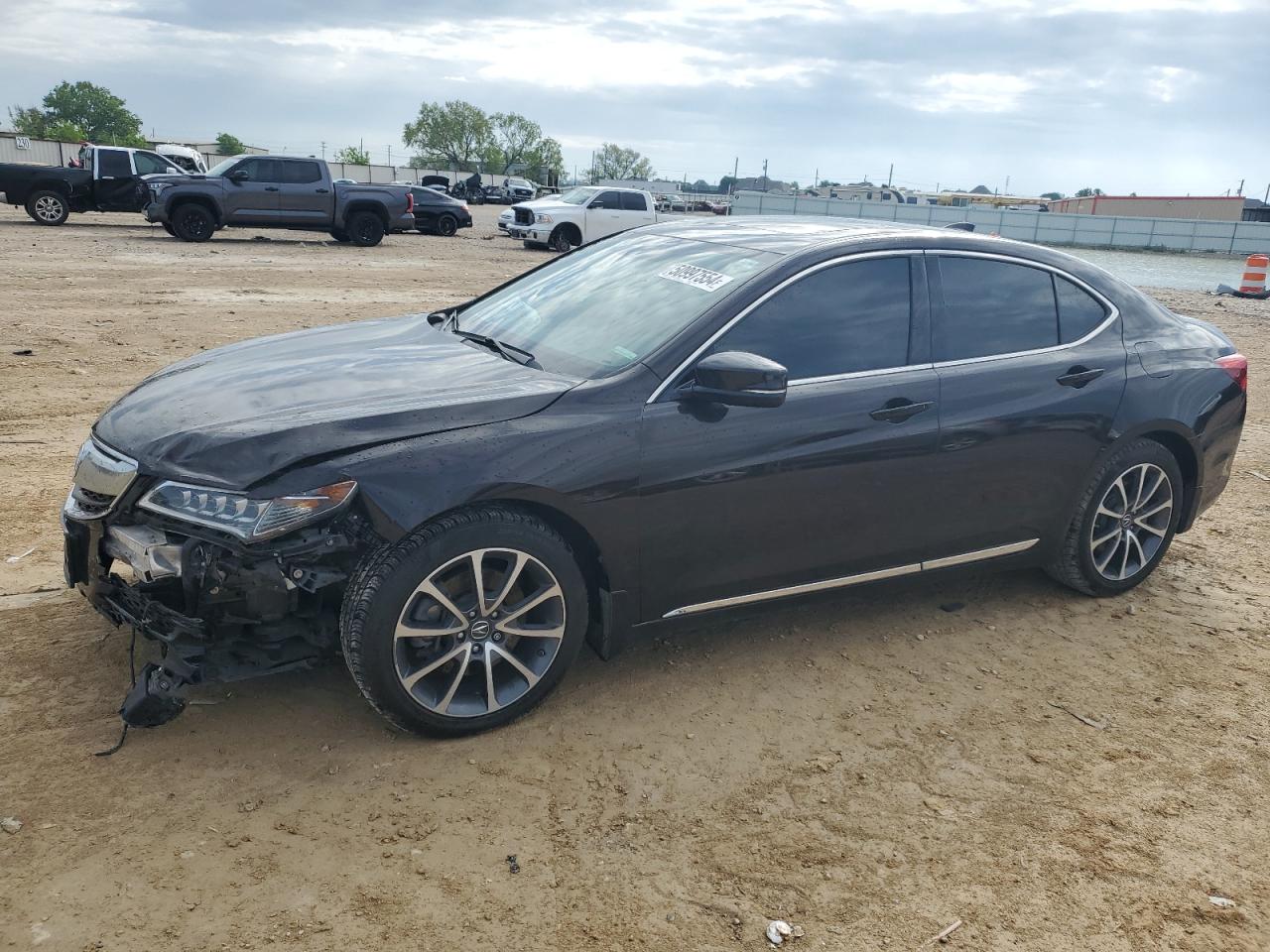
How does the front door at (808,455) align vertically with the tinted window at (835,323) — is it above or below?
below

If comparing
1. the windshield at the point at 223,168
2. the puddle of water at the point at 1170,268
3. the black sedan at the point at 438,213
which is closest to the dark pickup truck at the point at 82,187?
the windshield at the point at 223,168

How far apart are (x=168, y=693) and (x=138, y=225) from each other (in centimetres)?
2547

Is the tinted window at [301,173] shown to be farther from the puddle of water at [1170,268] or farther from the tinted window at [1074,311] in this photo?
the tinted window at [1074,311]

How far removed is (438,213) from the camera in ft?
91.9

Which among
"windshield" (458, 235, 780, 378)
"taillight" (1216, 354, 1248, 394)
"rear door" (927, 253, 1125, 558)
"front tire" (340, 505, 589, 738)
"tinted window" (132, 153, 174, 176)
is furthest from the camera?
"tinted window" (132, 153, 174, 176)

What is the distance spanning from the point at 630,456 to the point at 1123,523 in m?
2.76

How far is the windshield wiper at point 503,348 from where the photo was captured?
3.93m

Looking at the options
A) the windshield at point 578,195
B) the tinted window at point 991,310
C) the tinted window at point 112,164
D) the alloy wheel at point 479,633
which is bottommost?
the alloy wheel at point 479,633

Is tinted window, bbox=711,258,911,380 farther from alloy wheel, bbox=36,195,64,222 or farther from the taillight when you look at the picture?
alloy wheel, bbox=36,195,64,222

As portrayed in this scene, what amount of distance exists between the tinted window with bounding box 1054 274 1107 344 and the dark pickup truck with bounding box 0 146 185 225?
22.3m

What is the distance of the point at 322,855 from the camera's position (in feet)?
9.46

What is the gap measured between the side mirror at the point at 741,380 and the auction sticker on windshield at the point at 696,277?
50 cm

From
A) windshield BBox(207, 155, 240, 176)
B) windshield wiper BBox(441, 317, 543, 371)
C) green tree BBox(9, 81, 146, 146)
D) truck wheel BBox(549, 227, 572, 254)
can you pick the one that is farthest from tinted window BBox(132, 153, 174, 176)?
green tree BBox(9, 81, 146, 146)

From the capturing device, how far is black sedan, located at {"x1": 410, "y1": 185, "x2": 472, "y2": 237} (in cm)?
2790
